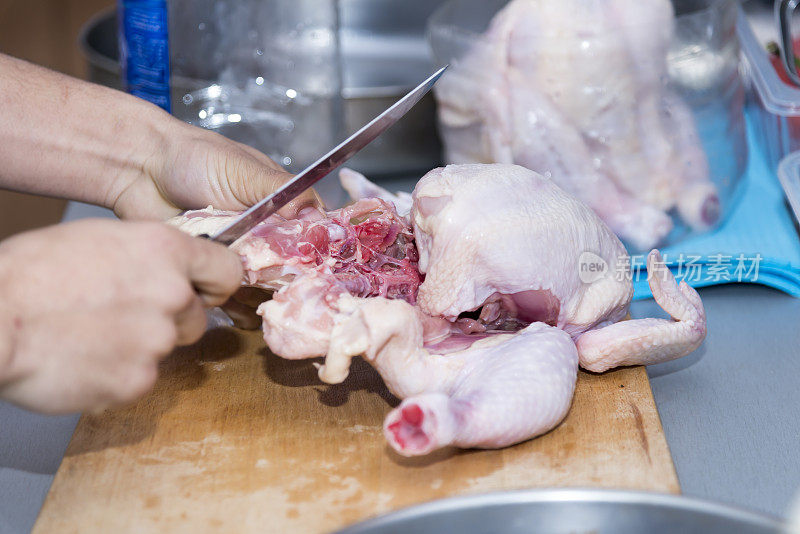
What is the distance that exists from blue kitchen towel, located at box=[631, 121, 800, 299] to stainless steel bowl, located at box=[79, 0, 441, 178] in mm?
630

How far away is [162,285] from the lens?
39.0 inches

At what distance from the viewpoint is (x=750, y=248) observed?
5.78 ft

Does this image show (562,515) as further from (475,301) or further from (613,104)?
(613,104)

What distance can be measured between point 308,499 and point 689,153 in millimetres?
1145

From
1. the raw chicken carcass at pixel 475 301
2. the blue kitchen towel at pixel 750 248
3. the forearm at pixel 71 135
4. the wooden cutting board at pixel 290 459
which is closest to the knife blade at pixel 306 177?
the raw chicken carcass at pixel 475 301

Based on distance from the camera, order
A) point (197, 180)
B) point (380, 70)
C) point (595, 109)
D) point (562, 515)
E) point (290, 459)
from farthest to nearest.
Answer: point (380, 70), point (595, 109), point (197, 180), point (290, 459), point (562, 515)

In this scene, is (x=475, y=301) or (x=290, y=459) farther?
(x=475, y=301)

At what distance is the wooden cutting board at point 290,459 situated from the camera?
3.45ft

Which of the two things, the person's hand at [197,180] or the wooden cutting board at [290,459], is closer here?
the wooden cutting board at [290,459]

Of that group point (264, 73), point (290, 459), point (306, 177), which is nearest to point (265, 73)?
point (264, 73)

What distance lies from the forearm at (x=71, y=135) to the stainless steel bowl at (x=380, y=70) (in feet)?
1.32

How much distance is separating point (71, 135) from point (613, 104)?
101 cm

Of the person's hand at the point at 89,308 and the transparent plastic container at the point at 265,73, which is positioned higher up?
the person's hand at the point at 89,308

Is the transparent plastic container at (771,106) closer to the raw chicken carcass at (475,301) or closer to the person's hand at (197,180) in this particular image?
the raw chicken carcass at (475,301)
